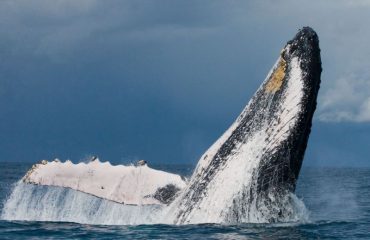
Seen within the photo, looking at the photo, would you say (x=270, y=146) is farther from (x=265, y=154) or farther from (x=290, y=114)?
(x=290, y=114)

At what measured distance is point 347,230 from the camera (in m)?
12.4

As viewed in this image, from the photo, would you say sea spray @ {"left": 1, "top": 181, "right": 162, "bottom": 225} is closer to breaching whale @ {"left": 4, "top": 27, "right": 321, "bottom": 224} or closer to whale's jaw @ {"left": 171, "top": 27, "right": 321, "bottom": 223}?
breaching whale @ {"left": 4, "top": 27, "right": 321, "bottom": 224}

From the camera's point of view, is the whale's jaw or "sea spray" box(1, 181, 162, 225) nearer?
the whale's jaw

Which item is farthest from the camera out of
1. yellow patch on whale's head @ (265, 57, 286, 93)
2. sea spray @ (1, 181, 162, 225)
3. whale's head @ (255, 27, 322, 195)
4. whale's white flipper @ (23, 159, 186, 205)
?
sea spray @ (1, 181, 162, 225)

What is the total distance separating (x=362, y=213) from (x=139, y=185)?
279 inches

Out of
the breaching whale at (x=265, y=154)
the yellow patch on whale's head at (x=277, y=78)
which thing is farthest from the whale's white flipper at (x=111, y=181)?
the yellow patch on whale's head at (x=277, y=78)

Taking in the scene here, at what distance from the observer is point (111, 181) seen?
1221 cm

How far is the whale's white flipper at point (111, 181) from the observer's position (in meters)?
12.1

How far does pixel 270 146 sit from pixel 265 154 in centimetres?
15

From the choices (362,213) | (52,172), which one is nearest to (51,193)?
(52,172)

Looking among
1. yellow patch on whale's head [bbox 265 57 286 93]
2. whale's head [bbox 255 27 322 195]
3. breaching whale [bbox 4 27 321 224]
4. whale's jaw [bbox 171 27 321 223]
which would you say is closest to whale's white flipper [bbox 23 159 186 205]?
breaching whale [bbox 4 27 321 224]

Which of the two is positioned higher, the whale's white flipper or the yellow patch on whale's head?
the yellow patch on whale's head

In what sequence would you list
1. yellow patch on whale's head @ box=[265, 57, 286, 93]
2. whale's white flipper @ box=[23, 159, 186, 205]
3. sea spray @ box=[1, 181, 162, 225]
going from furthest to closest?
1. sea spray @ box=[1, 181, 162, 225]
2. whale's white flipper @ box=[23, 159, 186, 205]
3. yellow patch on whale's head @ box=[265, 57, 286, 93]

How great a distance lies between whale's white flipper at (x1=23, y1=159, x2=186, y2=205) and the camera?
12109 mm
